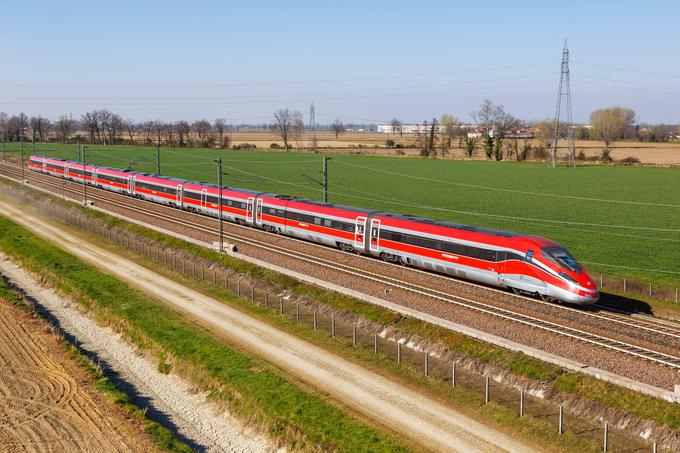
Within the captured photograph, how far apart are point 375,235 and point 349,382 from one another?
68.6 feet

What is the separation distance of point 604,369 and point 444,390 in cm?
659

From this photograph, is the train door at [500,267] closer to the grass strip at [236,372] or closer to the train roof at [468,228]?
the train roof at [468,228]

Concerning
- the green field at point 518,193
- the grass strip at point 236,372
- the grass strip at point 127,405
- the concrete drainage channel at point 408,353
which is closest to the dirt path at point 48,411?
the grass strip at point 127,405

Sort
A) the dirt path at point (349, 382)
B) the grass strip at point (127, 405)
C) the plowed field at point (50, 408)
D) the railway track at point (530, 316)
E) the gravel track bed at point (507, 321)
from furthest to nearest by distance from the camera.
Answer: the railway track at point (530, 316) < the gravel track bed at point (507, 321) < the plowed field at point (50, 408) < the grass strip at point (127, 405) < the dirt path at point (349, 382)

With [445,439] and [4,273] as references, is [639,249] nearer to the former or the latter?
[445,439]

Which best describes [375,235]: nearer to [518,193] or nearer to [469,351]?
[469,351]

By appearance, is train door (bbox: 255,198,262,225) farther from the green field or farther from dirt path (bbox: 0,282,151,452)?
dirt path (bbox: 0,282,151,452)

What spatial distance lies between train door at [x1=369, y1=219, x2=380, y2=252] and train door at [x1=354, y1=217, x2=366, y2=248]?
3.25ft

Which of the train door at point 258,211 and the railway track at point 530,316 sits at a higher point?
the train door at point 258,211

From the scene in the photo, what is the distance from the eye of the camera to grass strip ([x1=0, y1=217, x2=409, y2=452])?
1009 inches

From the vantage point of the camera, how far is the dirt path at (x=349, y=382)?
999 inches

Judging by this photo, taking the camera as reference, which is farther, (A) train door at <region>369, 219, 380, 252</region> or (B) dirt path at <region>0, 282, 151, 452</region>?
(A) train door at <region>369, 219, 380, 252</region>

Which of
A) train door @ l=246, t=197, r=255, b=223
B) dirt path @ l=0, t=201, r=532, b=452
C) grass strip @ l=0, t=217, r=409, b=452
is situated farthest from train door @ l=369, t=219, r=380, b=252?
train door @ l=246, t=197, r=255, b=223

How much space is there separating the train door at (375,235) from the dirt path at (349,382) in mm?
12520
